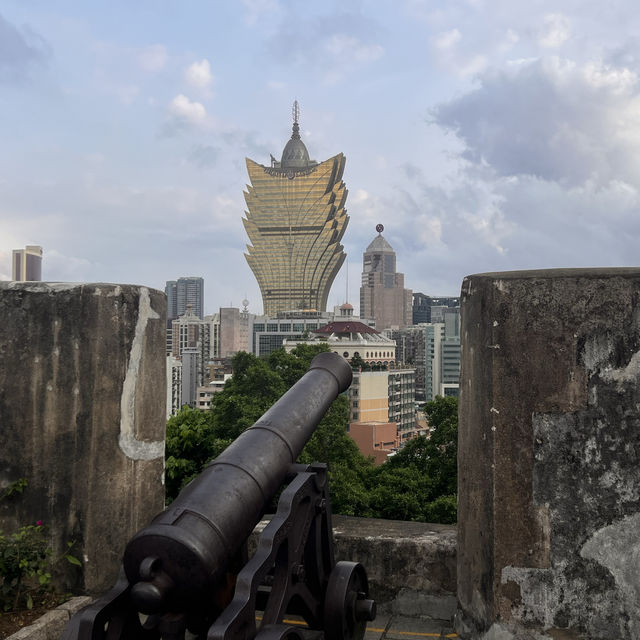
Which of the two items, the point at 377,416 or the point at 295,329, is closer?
the point at 377,416

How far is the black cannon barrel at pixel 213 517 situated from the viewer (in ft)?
9.57

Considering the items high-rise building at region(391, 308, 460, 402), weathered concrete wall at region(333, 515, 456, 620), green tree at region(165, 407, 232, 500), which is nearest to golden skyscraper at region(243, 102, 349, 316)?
high-rise building at region(391, 308, 460, 402)

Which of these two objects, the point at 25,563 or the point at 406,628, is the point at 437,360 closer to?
the point at 406,628

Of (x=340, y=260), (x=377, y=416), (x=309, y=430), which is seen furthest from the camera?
(x=340, y=260)

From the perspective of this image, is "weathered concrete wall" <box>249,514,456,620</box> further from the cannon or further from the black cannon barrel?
the black cannon barrel

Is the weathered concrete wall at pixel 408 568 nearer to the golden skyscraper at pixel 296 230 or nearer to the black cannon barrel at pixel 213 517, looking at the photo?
the black cannon barrel at pixel 213 517

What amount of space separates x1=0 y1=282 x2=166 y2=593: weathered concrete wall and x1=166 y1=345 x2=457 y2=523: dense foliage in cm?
332

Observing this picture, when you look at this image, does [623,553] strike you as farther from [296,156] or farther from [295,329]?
[296,156]

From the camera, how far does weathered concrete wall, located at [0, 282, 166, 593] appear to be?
14.6ft

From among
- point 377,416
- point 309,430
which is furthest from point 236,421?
point 377,416

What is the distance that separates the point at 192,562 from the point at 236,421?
652 inches

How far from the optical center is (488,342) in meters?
3.84

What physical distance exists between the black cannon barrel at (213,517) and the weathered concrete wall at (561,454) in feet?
3.55

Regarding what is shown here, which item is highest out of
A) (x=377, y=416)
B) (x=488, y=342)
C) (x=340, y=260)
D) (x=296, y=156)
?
(x=296, y=156)
